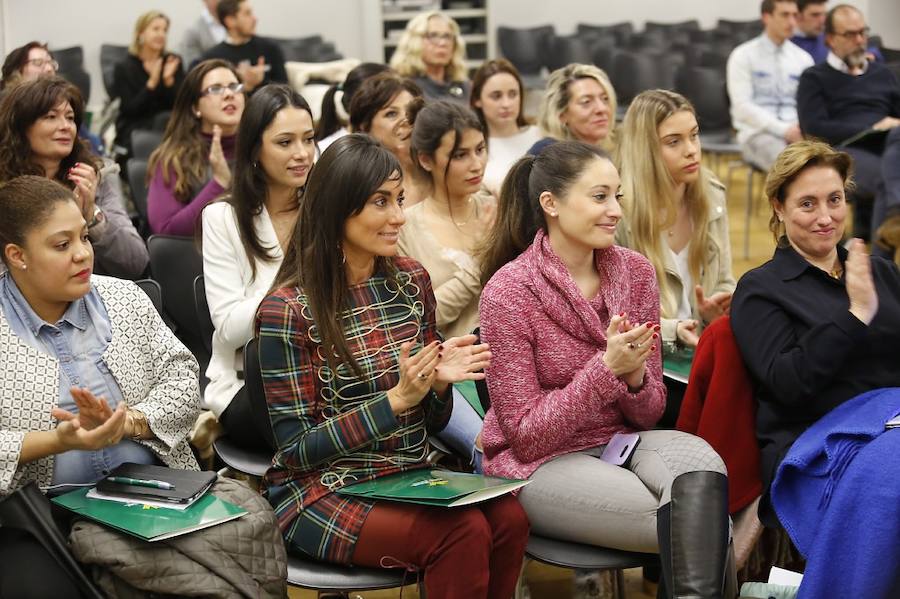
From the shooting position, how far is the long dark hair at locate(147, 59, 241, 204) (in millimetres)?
4020

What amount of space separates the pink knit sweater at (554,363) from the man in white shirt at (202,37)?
6.69m

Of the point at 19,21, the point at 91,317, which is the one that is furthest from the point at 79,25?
the point at 91,317

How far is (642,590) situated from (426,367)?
109 cm

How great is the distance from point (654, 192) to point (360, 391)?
132 cm

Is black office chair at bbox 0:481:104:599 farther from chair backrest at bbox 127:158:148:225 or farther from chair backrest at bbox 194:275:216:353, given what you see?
chair backrest at bbox 127:158:148:225

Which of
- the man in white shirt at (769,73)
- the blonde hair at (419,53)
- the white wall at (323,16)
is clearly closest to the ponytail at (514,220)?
the blonde hair at (419,53)

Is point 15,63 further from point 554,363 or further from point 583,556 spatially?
point 583,556

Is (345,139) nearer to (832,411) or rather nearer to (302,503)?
(302,503)

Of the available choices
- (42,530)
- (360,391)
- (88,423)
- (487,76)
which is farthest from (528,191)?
(487,76)

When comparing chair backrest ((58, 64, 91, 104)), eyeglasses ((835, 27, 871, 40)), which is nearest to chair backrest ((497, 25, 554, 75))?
chair backrest ((58, 64, 91, 104))

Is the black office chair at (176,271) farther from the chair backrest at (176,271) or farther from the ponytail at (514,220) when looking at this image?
the ponytail at (514,220)

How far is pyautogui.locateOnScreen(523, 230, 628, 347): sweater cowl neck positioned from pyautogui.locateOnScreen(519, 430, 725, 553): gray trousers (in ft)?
0.89

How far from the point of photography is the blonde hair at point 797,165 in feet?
8.61

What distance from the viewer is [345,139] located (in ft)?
7.86
